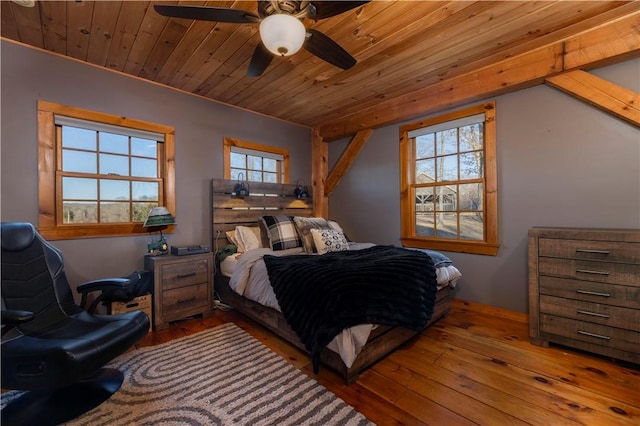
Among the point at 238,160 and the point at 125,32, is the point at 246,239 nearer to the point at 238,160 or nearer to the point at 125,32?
the point at 238,160

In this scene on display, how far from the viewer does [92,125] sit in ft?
8.52

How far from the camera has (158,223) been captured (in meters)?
2.66

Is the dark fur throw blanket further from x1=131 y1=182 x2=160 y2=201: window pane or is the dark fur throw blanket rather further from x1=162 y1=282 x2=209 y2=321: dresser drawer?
x1=131 y1=182 x2=160 y2=201: window pane

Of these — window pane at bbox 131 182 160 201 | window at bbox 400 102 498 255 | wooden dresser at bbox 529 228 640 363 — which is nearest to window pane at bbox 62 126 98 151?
window pane at bbox 131 182 160 201

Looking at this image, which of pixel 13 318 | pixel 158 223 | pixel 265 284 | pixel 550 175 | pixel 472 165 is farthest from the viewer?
pixel 472 165

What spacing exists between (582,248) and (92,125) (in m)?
4.35

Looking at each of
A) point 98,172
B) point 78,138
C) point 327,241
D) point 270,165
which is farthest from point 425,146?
point 78,138

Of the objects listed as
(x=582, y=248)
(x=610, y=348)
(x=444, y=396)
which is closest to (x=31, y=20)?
(x=444, y=396)

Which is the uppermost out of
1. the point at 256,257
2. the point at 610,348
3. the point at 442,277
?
the point at 256,257

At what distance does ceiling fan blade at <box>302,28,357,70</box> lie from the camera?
5.74ft

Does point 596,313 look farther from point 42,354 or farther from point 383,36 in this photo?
point 42,354

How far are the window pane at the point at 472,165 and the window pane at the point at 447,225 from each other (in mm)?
475

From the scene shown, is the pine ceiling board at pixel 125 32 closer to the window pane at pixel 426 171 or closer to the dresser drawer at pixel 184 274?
the dresser drawer at pixel 184 274

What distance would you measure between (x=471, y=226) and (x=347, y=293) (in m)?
2.08
